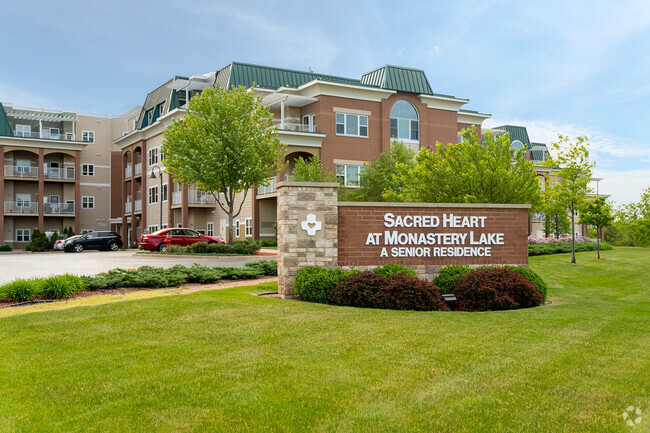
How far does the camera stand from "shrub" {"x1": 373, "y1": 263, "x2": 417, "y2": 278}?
13.0m

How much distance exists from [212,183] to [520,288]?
2369 centimetres

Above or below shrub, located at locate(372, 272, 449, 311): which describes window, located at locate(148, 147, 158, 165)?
above

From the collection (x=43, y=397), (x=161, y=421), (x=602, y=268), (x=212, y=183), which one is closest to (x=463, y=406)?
(x=161, y=421)

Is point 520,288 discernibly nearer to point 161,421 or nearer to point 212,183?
point 161,421

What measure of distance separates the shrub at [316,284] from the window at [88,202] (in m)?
54.4

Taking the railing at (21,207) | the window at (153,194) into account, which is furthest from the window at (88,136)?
the window at (153,194)

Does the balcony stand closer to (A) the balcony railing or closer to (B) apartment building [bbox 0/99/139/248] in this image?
(B) apartment building [bbox 0/99/139/248]

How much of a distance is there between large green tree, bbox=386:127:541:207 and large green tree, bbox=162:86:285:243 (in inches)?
406

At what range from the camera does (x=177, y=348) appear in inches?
305

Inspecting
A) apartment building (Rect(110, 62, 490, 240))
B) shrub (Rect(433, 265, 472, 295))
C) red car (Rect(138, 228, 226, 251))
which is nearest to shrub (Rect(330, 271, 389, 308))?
shrub (Rect(433, 265, 472, 295))

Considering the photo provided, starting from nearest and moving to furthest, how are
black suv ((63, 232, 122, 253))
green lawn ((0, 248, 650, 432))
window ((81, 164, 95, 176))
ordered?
green lawn ((0, 248, 650, 432)) → black suv ((63, 232, 122, 253)) → window ((81, 164, 95, 176))

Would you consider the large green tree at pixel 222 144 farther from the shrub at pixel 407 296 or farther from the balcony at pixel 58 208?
the balcony at pixel 58 208

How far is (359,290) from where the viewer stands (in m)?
12.1

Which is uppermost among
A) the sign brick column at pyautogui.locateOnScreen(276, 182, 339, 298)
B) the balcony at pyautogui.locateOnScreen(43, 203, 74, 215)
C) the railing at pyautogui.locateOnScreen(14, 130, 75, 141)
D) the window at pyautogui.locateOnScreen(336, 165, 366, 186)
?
the railing at pyautogui.locateOnScreen(14, 130, 75, 141)
